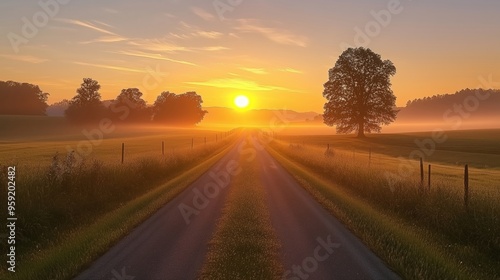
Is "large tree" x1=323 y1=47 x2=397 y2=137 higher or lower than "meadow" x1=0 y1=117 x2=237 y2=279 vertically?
higher

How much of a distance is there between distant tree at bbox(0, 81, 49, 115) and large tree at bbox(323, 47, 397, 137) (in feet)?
383

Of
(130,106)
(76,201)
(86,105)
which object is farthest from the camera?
(130,106)

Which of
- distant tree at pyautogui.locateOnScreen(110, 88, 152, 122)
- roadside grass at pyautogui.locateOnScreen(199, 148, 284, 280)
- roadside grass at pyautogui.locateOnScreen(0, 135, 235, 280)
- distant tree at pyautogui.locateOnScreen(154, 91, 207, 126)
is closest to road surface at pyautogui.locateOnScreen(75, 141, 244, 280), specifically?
roadside grass at pyautogui.locateOnScreen(199, 148, 284, 280)

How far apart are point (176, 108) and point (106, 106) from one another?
3244 cm

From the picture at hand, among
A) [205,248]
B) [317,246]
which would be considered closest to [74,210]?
[205,248]

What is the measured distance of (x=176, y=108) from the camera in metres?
150

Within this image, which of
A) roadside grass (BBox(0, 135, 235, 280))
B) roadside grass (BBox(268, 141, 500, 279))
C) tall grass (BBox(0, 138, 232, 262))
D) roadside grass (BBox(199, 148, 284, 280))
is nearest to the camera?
roadside grass (BBox(199, 148, 284, 280))

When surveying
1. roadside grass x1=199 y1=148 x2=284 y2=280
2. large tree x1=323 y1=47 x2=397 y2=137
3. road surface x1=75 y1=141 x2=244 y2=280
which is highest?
large tree x1=323 y1=47 x2=397 y2=137

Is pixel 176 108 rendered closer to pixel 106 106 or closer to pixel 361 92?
pixel 106 106

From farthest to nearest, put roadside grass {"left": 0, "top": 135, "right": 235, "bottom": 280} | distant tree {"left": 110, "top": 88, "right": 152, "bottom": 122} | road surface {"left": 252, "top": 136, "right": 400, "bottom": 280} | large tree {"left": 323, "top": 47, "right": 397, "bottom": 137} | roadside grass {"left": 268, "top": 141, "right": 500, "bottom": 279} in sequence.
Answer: distant tree {"left": 110, "top": 88, "right": 152, "bottom": 122} → large tree {"left": 323, "top": 47, "right": 397, "bottom": 137} → roadside grass {"left": 0, "top": 135, "right": 235, "bottom": 280} → roadside grass {"left": 268, "top": 141, "right": 500, "bottom": 279} → road surface {"left": 252, "top": 136, "right": 400, "bottom": 280}

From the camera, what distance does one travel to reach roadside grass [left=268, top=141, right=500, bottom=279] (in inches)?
320

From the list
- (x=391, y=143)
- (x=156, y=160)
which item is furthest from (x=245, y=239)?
(x=391, y=143)

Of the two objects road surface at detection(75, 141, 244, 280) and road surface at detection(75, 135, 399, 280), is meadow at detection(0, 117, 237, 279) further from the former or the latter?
road surface at detection(75, 135, 399, 280)

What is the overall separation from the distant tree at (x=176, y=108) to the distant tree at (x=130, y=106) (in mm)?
7816
